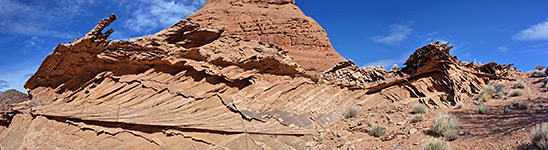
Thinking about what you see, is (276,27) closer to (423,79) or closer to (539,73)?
(423,79)

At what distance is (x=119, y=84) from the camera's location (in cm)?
1180

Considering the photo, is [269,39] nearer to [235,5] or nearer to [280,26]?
[280,26]

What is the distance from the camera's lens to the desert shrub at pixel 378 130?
998cm

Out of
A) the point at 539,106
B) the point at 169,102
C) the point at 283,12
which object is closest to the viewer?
the point at 539,106

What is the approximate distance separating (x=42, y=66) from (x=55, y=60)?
0.96m

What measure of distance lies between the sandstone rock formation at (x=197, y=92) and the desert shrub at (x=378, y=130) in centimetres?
212

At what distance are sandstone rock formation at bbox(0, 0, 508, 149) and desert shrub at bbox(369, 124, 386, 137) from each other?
6.95ft

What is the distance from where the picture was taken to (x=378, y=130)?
10.1 metres

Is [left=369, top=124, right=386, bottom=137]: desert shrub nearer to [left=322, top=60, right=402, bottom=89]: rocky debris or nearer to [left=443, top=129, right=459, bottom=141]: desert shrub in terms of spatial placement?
[left=443, top=129, right=459, bottom=141]: desert shrub

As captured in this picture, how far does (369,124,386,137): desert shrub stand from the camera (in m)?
9.98

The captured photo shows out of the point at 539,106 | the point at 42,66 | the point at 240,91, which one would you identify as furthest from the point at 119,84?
the point at 539,106

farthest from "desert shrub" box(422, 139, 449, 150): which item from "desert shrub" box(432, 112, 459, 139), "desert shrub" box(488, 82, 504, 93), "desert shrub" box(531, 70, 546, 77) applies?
"desert shrub" box(531, 70, 546, 77)

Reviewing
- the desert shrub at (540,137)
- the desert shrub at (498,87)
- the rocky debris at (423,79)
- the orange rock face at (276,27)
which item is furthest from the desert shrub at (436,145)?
the orange rock face at (276,27)

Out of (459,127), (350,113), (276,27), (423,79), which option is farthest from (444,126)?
(276,27)
